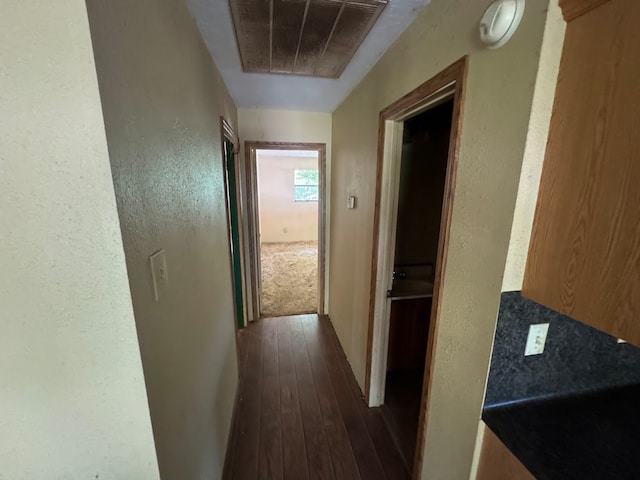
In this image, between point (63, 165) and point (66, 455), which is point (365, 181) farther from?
point (66, 455)

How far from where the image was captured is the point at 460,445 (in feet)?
3.40

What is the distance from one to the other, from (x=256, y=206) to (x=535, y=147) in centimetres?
258

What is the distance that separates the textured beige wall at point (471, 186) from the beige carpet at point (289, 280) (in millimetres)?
2433

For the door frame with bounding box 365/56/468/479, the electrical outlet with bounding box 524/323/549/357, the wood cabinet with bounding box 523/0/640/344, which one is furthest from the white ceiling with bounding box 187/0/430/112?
the electrical outlet with bounding box 524/323/549/357

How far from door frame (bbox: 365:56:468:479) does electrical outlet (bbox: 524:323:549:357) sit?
0.31 meters

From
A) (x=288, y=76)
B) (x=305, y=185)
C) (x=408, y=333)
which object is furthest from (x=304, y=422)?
(x=305, y=185)

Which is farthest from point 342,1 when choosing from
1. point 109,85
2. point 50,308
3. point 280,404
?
point 280,404

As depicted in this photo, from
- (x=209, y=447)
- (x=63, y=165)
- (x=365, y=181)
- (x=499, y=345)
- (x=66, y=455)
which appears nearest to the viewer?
(x=63, y=165)

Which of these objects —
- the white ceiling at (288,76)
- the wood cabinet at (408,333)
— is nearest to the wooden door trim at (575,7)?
the white ceiling at (288,76)

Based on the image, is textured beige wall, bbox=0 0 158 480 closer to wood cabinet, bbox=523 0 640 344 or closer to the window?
wood cabinet, bbox=523 0 640 344

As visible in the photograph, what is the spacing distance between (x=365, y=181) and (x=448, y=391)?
4.41 ft

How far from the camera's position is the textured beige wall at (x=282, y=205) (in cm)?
659

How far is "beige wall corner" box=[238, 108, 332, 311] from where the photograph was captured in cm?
274

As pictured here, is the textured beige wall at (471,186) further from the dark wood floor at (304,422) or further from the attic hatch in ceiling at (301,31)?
the dark wood floor at (304,422)
